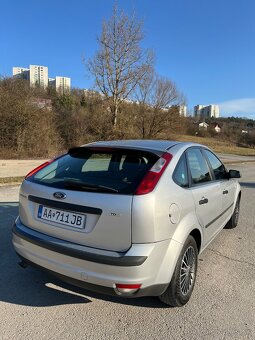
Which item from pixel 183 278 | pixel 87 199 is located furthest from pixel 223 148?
pixel 87 199

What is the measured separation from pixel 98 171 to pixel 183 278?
1.38 metres

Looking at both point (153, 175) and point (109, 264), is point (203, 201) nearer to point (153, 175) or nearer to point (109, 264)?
point (153, 175)

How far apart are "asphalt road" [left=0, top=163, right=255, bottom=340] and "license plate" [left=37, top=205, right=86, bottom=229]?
85 centimetres

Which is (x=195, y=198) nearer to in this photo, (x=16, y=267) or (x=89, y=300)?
(x=89, y=300)

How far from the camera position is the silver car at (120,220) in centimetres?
278

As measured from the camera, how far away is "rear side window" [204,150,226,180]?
455 cm

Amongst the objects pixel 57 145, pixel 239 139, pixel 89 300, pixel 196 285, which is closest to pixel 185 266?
pixel 196 285

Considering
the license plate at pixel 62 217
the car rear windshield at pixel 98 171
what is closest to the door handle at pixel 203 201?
the car rear windshield at pixel 98 171

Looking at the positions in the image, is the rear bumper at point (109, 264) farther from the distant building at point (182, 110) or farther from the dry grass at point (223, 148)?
the distant building at point (182, 110)

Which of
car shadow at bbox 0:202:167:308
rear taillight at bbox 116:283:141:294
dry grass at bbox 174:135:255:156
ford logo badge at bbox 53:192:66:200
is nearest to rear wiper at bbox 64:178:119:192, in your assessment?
ford logo badge at bbox 53:192:66:200

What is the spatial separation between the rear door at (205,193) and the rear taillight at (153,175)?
53 centimetres

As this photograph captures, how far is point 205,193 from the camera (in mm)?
3848

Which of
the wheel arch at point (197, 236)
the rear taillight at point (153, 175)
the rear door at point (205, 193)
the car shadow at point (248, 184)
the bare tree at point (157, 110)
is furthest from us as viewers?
the bare tree at point (157, 110)

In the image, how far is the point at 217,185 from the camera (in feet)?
14.4
